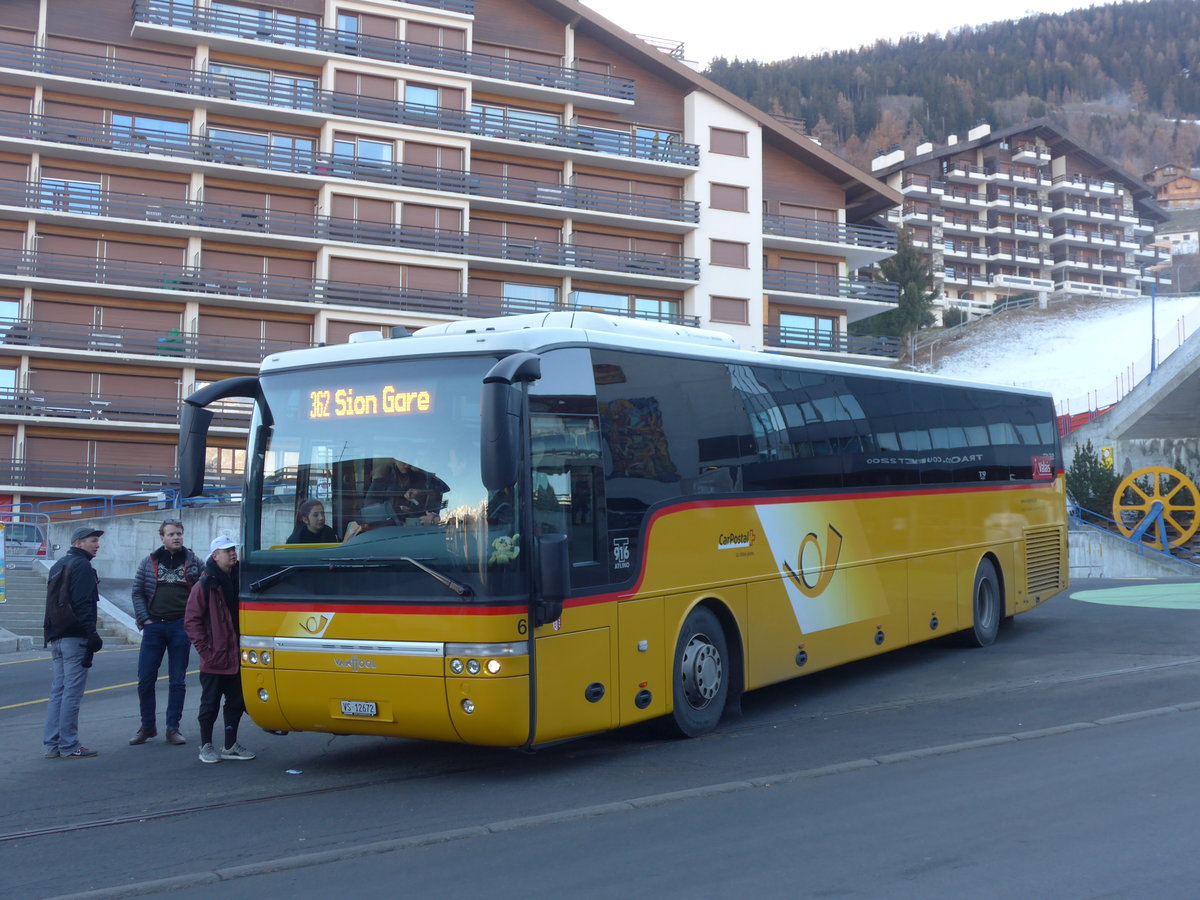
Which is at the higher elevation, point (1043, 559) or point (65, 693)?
point (1043, 559)

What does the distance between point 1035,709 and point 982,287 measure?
109729 mm

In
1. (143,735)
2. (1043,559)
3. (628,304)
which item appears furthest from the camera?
(628,304)

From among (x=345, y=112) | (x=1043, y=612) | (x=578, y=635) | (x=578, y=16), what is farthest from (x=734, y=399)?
(x=578, y=16)

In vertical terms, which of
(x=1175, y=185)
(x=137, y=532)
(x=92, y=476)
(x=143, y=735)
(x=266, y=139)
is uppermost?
(x=1175, y=185)

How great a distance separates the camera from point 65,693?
977cm

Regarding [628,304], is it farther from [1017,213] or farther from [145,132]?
[1017,213]

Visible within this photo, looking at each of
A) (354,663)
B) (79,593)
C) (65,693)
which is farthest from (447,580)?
(65,693)

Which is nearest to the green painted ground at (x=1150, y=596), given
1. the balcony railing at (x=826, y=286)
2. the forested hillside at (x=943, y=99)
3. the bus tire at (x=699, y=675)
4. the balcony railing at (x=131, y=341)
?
the bus tire at (x=699, y=675)

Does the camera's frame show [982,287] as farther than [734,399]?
Yes

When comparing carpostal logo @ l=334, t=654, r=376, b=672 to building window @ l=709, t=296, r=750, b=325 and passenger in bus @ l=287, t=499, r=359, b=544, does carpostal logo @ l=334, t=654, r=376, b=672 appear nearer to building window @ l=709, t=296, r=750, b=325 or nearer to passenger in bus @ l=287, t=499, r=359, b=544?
passenger in bus @ l=287, t=499, r=359, b=544

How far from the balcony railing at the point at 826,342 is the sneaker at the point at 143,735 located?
42392 mm

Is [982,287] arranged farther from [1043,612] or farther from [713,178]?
[1043,612]

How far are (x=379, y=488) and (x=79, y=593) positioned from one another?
9.63ft

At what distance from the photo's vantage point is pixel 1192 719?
9.98 meters
